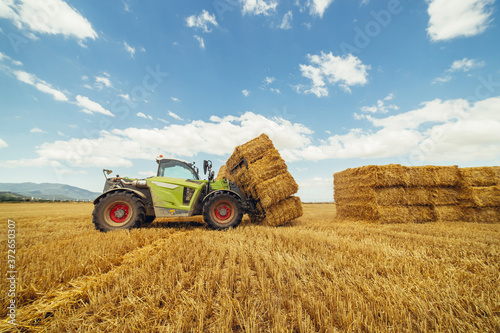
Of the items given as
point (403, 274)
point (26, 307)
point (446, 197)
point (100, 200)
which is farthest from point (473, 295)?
point (446, 197)

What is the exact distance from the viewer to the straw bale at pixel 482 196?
24.8ft

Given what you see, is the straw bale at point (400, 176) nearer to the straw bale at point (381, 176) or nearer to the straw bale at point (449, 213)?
the straw bale at point (381, 176)

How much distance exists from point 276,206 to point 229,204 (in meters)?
1.47

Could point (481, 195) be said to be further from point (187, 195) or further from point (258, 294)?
point (187, 195)

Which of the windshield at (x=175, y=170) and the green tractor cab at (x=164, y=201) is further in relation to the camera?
the windshield at (x=175, y=170)

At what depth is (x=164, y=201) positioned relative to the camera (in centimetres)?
537

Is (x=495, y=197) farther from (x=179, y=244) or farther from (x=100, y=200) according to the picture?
(x=100, y=200)

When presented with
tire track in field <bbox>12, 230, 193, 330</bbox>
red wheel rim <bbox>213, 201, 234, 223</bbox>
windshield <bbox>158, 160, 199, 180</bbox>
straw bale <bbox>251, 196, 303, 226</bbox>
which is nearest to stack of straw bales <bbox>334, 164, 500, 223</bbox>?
straw bale <bbox>251, 196, 303, 226</bbox>

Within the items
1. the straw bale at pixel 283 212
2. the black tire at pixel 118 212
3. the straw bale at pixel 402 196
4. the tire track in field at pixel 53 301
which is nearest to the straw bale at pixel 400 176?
the straw bale at pixel 402 196

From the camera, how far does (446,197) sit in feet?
25.5

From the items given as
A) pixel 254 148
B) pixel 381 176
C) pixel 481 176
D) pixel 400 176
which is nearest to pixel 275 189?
pixel 254 148

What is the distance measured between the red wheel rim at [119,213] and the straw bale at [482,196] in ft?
40.0

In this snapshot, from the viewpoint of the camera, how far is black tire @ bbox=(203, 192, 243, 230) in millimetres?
5406

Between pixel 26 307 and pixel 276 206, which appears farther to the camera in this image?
pixel 276 206
